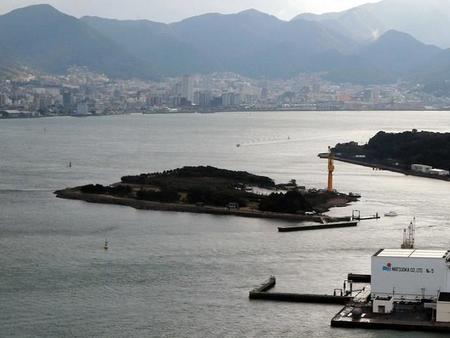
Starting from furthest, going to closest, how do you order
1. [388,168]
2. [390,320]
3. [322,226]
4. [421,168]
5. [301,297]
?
[388,168]
[421,168]
[322,226]
[301,297]
[390,320]

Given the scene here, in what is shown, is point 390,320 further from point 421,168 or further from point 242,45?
point 242,45

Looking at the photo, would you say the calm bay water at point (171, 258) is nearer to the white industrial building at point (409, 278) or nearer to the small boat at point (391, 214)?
the small boat at point (391, 214)

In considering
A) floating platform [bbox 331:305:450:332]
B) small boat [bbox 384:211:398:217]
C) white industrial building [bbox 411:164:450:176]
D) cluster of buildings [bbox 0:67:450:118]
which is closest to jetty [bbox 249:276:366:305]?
floating platform [bbox 331:305:450:332]

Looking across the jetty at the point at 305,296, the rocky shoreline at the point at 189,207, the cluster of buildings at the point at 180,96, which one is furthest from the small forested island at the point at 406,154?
the cluster of buildings at the point at 180,96

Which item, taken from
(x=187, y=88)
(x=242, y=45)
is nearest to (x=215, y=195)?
(x=187, y=88)

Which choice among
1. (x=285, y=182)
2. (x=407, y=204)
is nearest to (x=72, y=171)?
(x=285, y=182)

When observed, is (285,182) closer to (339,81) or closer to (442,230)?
(442,230)
